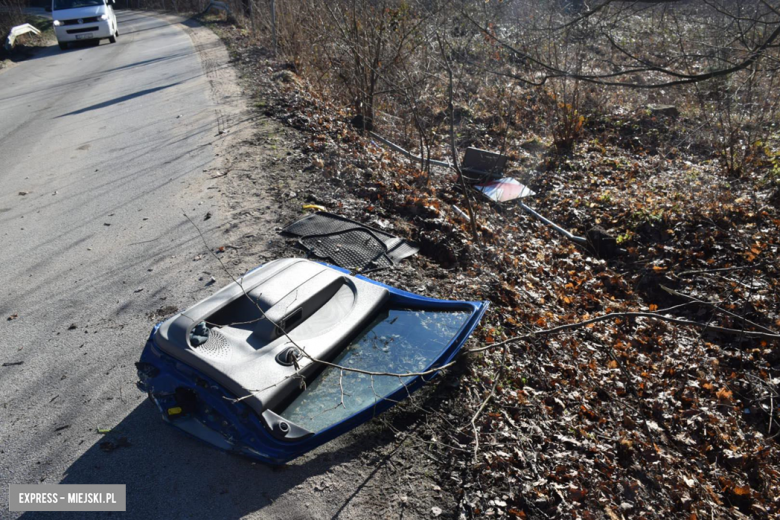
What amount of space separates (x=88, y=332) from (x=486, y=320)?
3.50 m

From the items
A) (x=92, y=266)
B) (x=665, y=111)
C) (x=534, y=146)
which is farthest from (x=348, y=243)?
(x=665, y=111)

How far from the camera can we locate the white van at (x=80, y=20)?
1820 centimetres

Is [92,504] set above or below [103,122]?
below

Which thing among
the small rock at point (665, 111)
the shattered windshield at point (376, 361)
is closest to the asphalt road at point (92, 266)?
the shattered windshield at point (376, 361)

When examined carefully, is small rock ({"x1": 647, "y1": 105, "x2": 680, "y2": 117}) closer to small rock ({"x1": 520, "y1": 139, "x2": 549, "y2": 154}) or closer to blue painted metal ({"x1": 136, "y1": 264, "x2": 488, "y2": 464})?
small rock ({"x1": 520, "y1": 139, "x2": 549, "y2": 154})

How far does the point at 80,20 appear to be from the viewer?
60.3 ft

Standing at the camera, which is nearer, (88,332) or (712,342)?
(88,332)

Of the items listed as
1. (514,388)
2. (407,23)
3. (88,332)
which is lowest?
(514,388)

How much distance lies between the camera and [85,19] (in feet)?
60.5

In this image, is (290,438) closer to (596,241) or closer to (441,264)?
(441,264)

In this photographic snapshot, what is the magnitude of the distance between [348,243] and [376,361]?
90.5 inches

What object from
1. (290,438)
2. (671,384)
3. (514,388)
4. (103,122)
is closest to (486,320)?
(514,388)

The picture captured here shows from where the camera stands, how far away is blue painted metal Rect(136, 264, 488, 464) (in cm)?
302

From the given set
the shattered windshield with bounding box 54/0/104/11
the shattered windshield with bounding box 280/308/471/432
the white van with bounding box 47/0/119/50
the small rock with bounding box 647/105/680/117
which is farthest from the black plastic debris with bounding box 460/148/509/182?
the shattered windshield with bounding box 54/0/104/11
